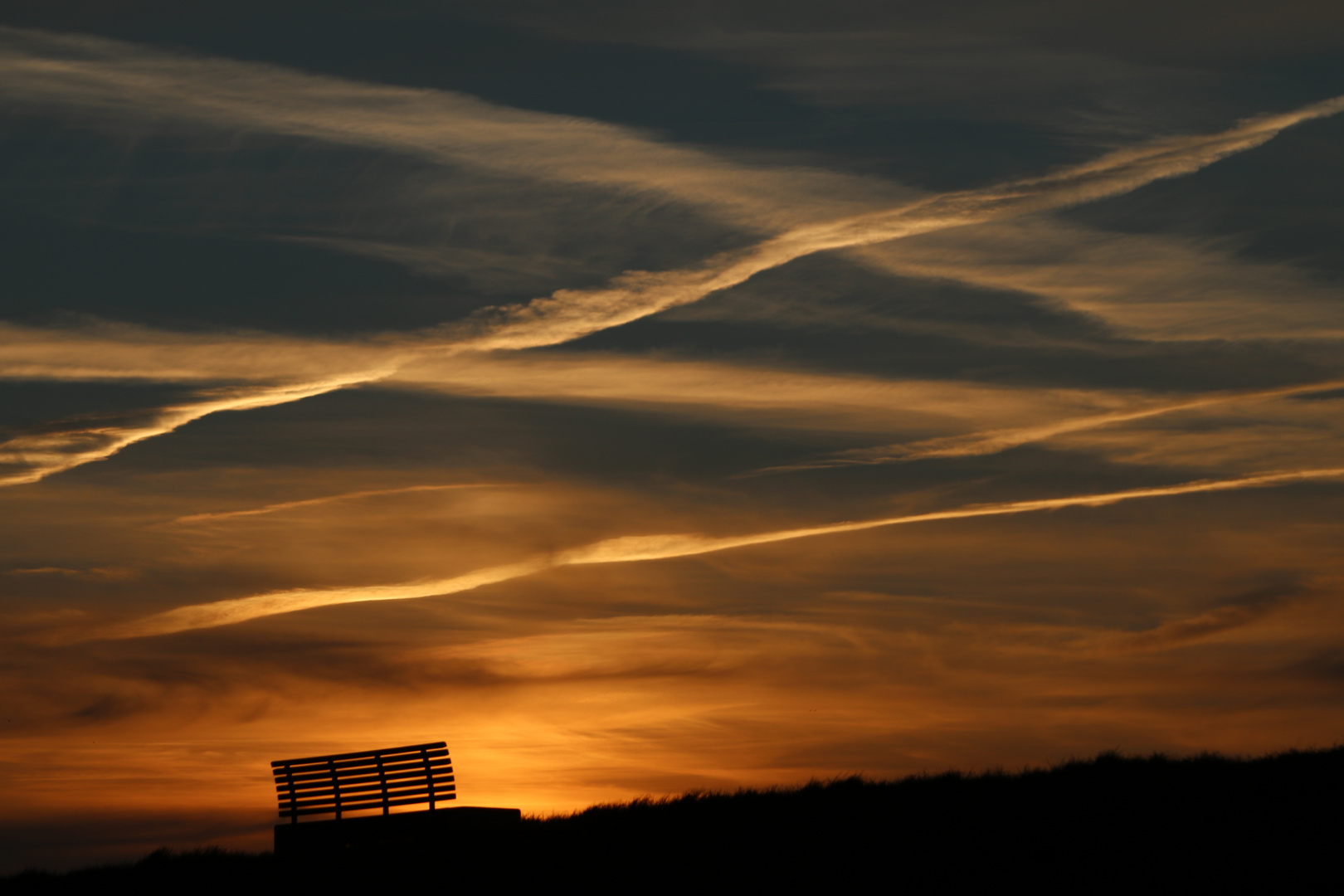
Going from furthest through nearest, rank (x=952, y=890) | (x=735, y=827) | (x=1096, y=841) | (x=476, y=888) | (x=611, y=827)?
(x=611, y=827) → (x=735, y=827) → (x=476, y=888) → (x=1096, y=841) → (x=952, y=890)

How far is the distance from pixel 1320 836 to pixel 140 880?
14.1 m

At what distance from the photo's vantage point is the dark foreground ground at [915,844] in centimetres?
1152

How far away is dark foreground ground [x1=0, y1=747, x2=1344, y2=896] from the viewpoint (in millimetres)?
11516

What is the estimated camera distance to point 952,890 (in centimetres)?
1149

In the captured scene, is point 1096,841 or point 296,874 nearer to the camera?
point 1096,841

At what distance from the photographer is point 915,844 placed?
1302cm

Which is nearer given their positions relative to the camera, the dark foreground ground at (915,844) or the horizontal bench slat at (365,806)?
the dark foreground ground at (915,844)

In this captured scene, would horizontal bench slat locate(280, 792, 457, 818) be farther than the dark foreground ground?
Yes

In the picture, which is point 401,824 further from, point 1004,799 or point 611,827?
point 1004,799

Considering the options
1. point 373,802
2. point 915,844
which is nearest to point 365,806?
point 373,802

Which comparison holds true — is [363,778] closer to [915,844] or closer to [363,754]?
[363,754]

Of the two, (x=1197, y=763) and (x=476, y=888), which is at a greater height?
(x=1197, y=763)

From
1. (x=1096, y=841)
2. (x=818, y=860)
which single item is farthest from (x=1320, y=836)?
(x=818, y=860)

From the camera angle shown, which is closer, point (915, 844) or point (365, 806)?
point (915, 844)
